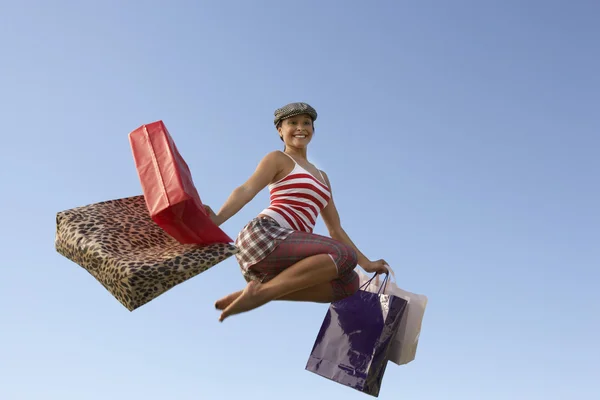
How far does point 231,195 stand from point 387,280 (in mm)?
1500

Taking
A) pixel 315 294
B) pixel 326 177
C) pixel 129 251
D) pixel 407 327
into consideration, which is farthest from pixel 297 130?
pixel 407 327

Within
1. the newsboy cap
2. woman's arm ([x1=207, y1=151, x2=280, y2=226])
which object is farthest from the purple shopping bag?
the newsboy cap

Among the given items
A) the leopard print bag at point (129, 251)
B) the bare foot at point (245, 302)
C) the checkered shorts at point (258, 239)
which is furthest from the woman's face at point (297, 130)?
the bare foot at point (245, 302)

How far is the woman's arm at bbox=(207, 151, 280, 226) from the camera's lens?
4945 millimetres

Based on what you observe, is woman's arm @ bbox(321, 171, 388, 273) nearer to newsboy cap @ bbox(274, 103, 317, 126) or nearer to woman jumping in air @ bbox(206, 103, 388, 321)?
woman jumping in air @ bbox(206, 103, 388, 321)

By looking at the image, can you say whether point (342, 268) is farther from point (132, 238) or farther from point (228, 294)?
point (132, 238)

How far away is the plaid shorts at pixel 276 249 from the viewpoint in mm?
4922

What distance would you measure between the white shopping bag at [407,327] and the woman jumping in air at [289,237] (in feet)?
1.32

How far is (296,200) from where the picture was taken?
206 inches

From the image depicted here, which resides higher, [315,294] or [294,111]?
[294,111]

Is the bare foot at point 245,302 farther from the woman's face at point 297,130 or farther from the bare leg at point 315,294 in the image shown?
the woman's face at point 297,130

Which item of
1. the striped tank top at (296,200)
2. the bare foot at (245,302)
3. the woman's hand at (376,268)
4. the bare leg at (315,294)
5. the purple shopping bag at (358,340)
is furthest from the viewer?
the woman's hand at (376,268)

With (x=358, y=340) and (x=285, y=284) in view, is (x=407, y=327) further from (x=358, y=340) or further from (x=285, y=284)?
(x=285, y=284)

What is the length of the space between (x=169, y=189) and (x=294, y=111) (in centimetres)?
128
